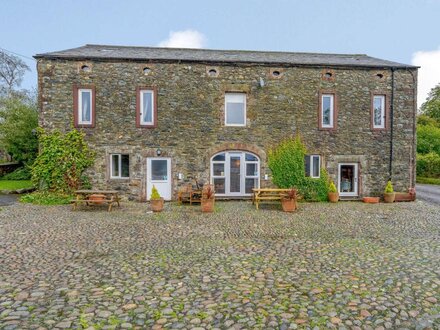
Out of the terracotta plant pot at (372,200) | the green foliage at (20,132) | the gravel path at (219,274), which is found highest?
the green foliage at (20,132)

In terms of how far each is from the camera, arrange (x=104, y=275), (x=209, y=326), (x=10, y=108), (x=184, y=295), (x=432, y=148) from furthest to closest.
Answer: (x=432, y=148)
(x=10, y=108)
(x=104, y=275)
(x=184, y=295)
(x=209, y=326)

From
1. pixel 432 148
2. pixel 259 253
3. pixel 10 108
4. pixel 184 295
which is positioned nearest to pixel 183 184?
pixel 259 253

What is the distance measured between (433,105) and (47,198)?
4771 cm

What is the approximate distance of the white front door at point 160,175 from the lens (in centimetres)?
1376

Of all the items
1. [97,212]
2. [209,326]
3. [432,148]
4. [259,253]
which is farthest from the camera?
[432,148]

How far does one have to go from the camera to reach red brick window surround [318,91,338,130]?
1423cm

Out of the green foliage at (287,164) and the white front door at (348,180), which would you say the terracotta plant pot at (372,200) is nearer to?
the white front door at (348,180)

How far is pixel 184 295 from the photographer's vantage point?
13.8ft

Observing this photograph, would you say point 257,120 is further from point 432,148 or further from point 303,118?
point 432,148

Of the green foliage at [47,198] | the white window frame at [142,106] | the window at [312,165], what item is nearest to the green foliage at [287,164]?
the window at [312,165]

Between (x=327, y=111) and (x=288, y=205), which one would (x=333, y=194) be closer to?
(x=288, y=205)

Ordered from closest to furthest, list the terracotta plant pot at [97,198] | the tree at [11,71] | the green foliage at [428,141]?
the terracotta plant pot at [97,198] → the green foliage at [428,141] → the tree at [11,71]

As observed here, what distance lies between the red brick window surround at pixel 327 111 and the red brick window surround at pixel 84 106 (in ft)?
36.4

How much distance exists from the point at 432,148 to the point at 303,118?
892 inches
